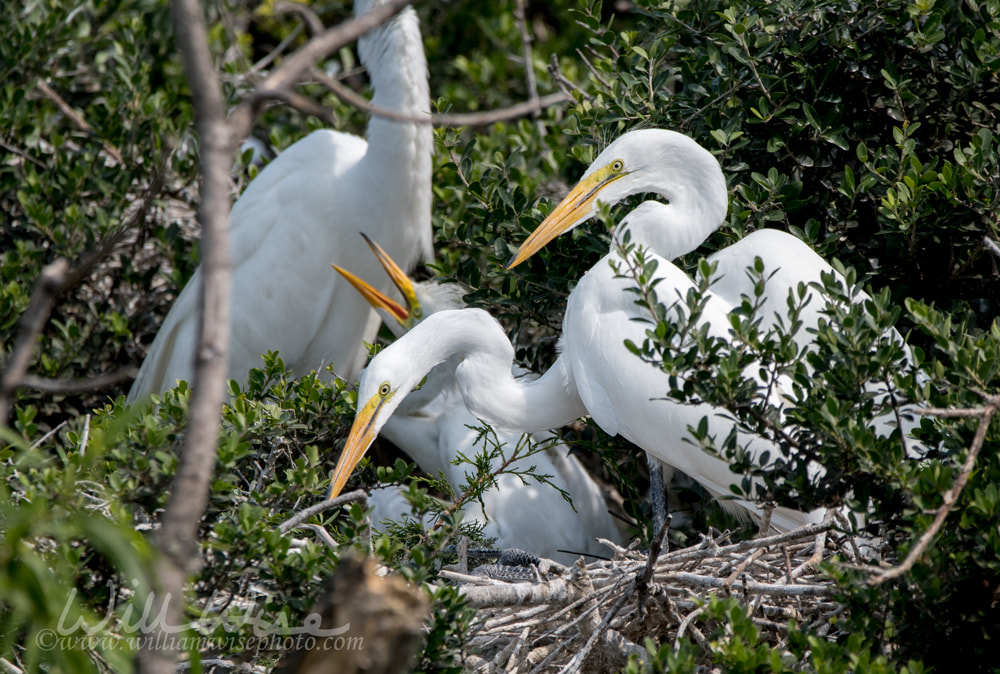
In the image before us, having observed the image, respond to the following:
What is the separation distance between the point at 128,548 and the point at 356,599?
31 cm

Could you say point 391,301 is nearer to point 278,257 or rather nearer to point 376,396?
point 278,257

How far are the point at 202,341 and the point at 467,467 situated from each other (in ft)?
6.88

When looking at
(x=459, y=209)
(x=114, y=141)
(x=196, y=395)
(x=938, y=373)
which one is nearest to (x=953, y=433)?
(x=938, y=373)

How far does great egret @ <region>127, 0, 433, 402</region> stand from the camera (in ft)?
11.7


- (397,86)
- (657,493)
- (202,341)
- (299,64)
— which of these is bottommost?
(657,493)

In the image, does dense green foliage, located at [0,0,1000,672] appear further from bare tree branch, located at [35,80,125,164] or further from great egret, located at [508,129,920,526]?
great egret, located at [508,129,920,526]

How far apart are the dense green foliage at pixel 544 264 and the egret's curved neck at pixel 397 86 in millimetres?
193

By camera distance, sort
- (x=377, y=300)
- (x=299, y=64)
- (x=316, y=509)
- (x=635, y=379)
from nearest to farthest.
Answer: (x=299, y=64), (x=316, y=509), (x=635, y=379), (x=377, y=300)

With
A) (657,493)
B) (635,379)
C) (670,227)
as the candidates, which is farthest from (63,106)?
(657,493)

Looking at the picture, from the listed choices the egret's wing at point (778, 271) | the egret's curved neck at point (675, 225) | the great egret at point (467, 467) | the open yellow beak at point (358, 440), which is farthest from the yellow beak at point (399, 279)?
the egret's wing at point (778, 271)

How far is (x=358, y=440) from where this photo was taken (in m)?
2.65

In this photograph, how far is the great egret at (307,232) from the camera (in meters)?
3.56

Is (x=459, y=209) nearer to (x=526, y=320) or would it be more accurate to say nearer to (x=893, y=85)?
(x=526, y=320)

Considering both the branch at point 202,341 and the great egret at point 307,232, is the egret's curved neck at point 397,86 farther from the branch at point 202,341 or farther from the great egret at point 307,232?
the branch at point 202,341
